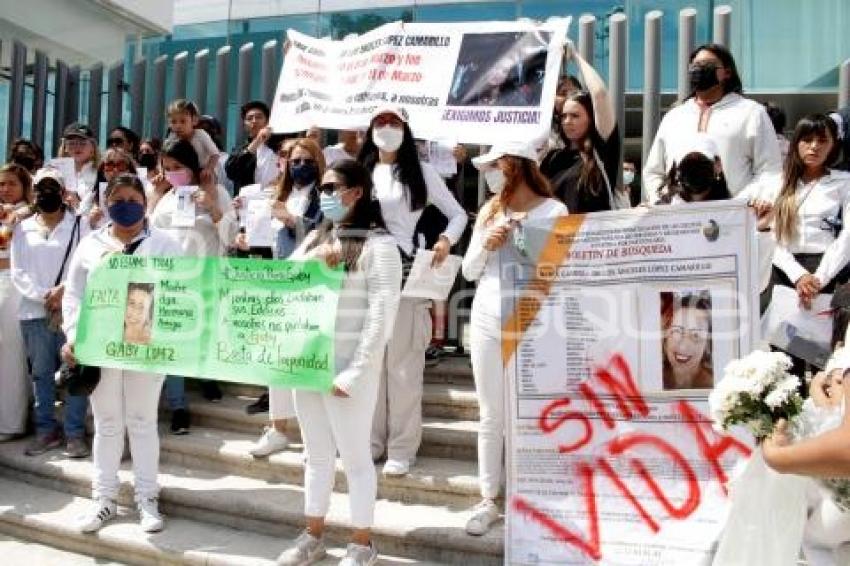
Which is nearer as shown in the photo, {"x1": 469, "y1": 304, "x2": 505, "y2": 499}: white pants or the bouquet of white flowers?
the bouquet of white flowers

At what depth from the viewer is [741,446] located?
135 inches

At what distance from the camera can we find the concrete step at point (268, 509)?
4043 millimetres

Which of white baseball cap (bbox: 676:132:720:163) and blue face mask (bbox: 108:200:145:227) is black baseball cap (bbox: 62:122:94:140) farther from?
white baseball cap (bbox: 676:132:720:163)

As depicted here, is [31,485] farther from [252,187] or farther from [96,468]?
[252,187]

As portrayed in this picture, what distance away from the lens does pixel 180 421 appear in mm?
5844

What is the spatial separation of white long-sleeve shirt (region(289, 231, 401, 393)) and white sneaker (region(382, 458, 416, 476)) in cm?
85

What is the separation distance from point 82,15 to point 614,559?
13.1 m

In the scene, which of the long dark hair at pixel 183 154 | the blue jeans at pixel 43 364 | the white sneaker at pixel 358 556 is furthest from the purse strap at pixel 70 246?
the white sneaker at pixel 358 556

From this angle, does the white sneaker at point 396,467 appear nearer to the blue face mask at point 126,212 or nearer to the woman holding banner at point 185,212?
the woman holding banner at point 185,212

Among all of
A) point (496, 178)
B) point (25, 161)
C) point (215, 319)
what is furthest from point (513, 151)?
point (25, 161)

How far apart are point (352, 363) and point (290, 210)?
1.54 meters

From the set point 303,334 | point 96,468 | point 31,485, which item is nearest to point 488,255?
point 303,334

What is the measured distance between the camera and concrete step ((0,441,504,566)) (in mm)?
4043

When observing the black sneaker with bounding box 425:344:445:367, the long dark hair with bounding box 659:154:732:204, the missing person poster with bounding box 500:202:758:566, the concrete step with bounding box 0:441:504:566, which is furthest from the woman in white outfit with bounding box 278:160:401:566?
the black sneaker with bounding box 425:344:445:367
